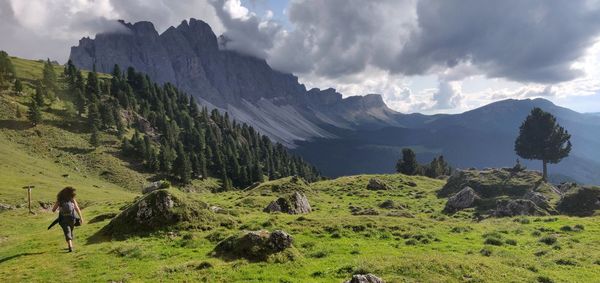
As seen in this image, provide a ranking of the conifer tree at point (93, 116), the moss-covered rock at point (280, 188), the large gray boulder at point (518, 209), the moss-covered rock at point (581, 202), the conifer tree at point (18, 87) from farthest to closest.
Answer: the conifer tree at point (93, 116), the conifer tree at point (18, 87), the moss-covered rock at point (280, 188), the moss-covered rock at point (581, 202), the large gray boulder at point (518, 209)

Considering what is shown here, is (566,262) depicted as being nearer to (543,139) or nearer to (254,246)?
(254,246)

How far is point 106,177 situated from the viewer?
357 feet

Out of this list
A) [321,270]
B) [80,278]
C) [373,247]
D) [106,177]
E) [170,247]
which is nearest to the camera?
[80,278]

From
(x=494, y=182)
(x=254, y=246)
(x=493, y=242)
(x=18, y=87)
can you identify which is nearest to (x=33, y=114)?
(x=18, y=87)

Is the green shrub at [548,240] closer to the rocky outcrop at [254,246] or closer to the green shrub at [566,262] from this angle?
the green shrub at [566,262]

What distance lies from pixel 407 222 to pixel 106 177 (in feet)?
323

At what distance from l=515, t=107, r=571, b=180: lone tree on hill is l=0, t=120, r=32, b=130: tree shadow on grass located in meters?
143

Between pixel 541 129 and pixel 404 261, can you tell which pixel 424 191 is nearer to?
pixel 541 129

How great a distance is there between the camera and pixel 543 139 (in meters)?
101

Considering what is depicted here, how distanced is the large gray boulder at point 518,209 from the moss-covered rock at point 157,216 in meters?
42.4

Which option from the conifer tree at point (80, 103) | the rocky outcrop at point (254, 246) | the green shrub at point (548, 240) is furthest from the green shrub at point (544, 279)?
the conifer tree at point (80, 103)

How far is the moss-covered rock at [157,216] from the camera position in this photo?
26.1m

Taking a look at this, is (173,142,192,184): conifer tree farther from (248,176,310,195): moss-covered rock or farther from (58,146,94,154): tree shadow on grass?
(248,176,310,195): moss-covered rock

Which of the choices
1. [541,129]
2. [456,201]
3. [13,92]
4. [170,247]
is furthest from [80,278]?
[13,92]
